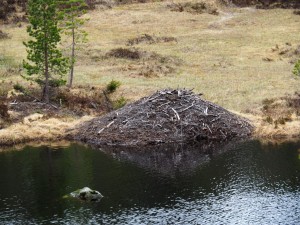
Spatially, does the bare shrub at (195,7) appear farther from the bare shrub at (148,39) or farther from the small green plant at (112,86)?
the small green plant at (112,86)

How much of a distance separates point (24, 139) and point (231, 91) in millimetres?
22651

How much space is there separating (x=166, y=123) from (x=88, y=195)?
588 inches

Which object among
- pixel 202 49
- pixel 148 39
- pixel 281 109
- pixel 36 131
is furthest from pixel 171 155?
pixel 148 39

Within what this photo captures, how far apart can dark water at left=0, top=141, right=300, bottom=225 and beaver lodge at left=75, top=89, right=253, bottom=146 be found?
1.92 metres

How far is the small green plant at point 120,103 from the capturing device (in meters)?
55.6

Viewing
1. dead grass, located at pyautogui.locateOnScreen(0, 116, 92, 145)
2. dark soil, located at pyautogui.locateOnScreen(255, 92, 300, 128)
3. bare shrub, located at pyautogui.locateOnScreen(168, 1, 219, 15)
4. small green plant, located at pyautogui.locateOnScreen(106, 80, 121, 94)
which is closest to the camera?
dead grass, located at pyautogui.locateOnScreen(0, 116, 92, 145)

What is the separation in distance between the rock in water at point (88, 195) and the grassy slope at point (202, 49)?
23.7 m

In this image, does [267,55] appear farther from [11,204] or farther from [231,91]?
[11,204]

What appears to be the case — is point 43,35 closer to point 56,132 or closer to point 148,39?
point 56,132

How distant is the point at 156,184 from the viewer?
37562 millimetres

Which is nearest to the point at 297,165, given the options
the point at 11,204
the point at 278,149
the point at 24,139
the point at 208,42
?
the point at 278,149

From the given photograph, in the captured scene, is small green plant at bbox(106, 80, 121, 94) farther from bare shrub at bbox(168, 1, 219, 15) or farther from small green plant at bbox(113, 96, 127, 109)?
bare shrub at bbox(168, 1, 219, 15)

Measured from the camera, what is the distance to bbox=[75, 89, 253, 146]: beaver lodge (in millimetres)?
47469

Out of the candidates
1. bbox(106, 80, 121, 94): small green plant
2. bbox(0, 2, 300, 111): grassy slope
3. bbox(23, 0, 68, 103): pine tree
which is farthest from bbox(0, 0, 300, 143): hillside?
bbox(23, 0, 68, 103): pine tree
